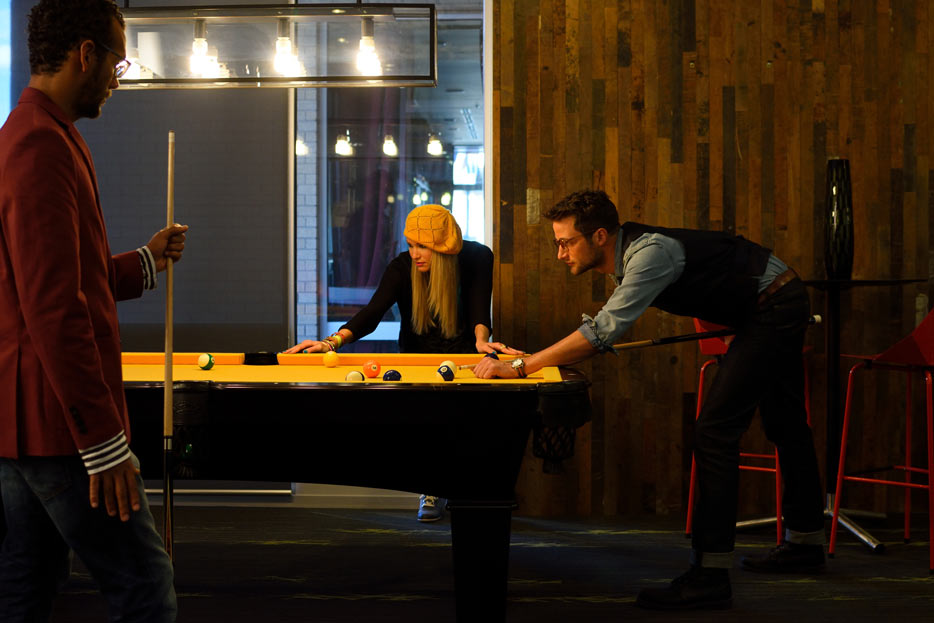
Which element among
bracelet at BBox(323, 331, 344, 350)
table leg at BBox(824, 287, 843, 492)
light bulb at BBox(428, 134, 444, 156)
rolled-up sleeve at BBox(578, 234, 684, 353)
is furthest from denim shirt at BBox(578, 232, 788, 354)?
light bulb at BBox(428, 134, 444, 156)

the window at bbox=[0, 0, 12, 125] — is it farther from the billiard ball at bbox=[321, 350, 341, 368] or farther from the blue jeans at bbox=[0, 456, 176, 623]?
the blue jeans at bbox=[0, 456, 176, 623]

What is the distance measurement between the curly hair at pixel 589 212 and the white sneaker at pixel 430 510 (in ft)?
5.84

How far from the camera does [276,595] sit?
308cm

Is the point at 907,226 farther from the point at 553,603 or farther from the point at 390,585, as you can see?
the point at 390,585

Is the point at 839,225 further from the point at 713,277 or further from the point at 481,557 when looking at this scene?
the point at 481,557

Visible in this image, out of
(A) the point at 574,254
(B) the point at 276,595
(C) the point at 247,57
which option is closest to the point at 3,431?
(B) the point at 276,595

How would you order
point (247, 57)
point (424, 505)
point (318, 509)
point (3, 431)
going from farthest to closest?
point (318, 509)
point (424, 505)
point (247, 57)
point (3, 431)

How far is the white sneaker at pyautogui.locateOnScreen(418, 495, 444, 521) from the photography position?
13.9ft

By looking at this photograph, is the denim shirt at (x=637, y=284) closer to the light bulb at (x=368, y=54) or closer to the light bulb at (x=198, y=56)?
the light bulb at (x=368, y=54)

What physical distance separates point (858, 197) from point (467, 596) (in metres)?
3.17

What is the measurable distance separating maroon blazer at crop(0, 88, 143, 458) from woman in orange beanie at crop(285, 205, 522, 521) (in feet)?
8.31

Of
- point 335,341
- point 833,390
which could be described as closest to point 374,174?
point 335,341

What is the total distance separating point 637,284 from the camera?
113 inches

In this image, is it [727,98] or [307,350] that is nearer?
[307,350]
